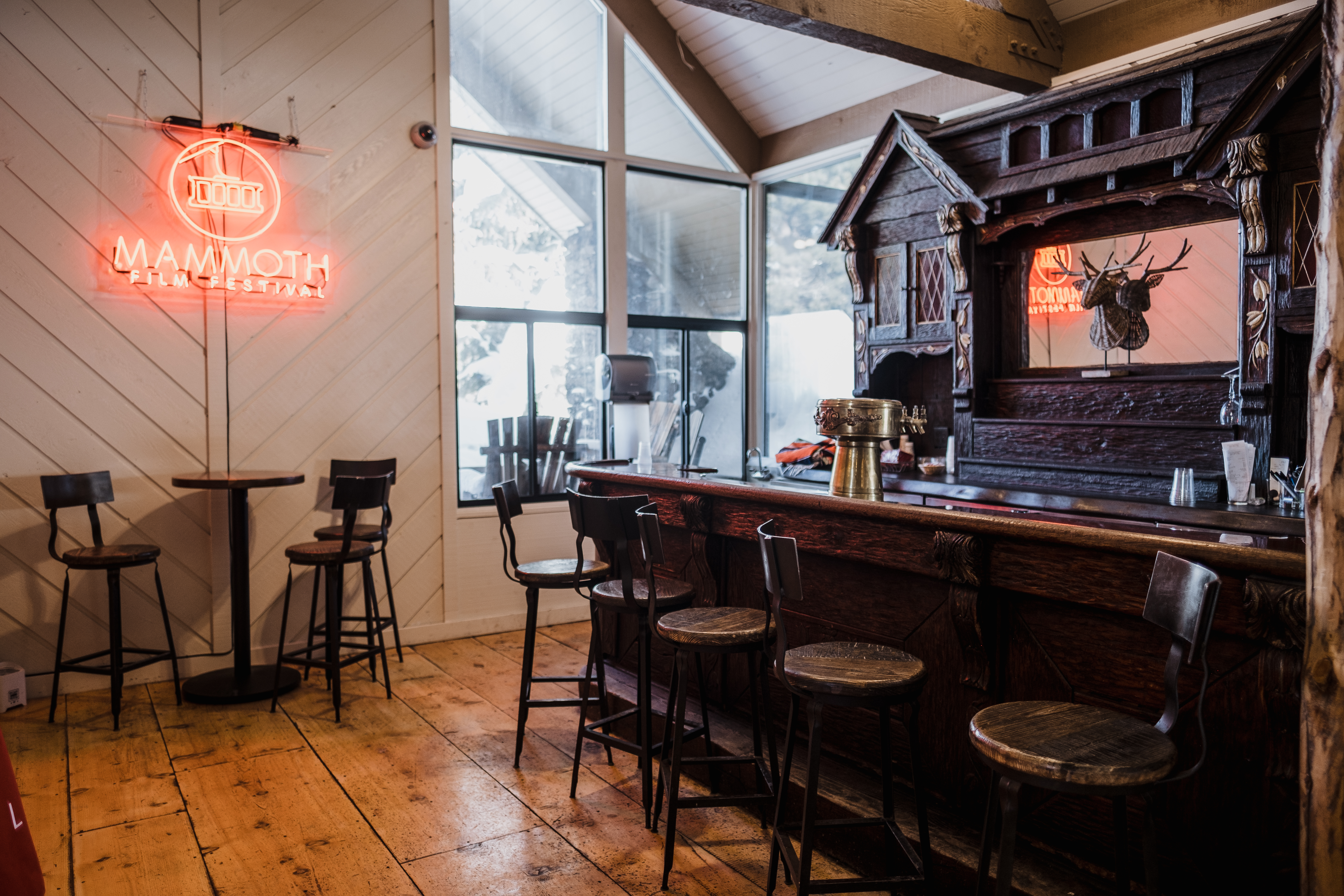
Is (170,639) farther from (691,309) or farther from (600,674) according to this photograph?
(691,309)

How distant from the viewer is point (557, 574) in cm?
336

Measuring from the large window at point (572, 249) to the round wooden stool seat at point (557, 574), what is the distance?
2153mm

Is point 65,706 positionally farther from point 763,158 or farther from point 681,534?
point 763,158

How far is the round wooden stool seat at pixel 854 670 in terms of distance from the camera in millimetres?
2064

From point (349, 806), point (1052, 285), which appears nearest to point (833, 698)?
point (349, 806)

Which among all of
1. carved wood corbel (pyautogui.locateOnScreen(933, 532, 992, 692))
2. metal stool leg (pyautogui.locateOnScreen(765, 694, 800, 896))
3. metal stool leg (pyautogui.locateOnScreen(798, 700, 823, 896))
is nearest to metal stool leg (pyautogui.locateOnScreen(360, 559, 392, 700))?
metal stool leg (pyautogui.locateOnScreen(765, 694, 800, 896))

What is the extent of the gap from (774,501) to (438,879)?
1537 millimetres

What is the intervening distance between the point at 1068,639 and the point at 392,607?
11.6ft

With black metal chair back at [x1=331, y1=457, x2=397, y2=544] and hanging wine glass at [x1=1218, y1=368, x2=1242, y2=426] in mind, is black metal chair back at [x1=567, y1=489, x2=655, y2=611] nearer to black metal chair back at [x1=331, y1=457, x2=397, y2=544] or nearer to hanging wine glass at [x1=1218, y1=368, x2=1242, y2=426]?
black metal chair back at [x1=331, y1=457, x2=397, y2=544]

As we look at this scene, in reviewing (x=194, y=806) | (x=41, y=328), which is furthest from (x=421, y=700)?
(x=41, y=328)

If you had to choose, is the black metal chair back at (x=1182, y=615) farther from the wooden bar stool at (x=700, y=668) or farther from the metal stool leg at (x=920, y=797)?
the wooden bar stool at (x=700, y=668)

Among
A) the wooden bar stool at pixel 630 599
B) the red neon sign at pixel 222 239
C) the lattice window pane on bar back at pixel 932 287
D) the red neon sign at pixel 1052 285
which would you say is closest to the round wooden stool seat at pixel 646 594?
the wooden bar stool at pixel 630 599

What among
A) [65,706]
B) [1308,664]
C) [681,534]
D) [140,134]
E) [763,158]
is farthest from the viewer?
[763,158]

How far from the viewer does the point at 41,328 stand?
4.32 metres
